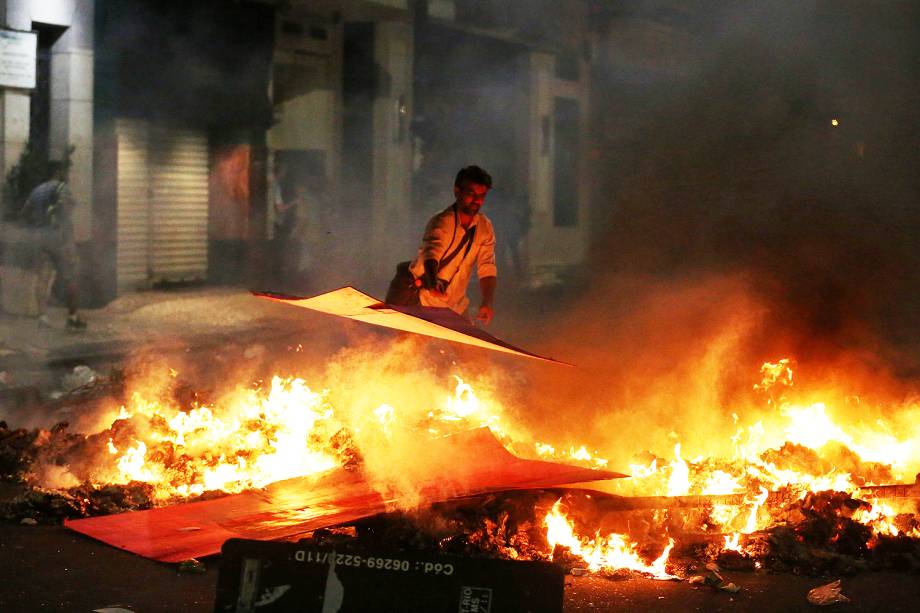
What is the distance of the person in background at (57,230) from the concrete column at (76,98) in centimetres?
103

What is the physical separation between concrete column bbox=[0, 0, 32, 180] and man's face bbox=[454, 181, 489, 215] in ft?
25.4

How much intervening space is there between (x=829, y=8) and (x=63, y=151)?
8.91 m

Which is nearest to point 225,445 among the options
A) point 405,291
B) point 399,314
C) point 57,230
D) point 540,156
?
point 399,314

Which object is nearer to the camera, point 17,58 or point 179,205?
point 17,58

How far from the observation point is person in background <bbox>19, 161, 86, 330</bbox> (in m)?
11.8

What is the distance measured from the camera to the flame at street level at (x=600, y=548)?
4637mm

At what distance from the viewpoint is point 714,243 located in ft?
45.4

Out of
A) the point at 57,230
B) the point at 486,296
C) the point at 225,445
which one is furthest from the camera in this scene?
the point at 57,230

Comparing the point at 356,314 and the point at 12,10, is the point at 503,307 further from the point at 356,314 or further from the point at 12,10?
the point at 356,314

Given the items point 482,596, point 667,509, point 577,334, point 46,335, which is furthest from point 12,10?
point 482,596

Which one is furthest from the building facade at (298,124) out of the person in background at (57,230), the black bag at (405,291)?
the black bag at (405,291)

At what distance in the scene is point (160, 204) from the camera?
50.0 ft

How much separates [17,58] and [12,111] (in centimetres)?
61

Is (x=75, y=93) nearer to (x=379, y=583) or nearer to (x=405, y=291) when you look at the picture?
(x=405, y=291)
